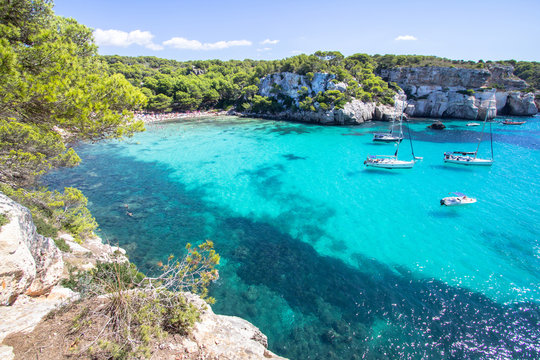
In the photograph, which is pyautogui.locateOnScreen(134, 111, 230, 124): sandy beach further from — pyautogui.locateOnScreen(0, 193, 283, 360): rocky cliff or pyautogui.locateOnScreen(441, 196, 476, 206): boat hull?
pyautogui.locateOnScreen(441, 196, 476, 206): boat hull

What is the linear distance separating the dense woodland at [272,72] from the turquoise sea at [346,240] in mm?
35670

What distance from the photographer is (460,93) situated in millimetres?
76562

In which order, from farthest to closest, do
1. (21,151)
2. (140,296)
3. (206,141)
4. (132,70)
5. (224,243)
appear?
(132,70) < (206,141) < (224,243) < (21,151) < (140,296)

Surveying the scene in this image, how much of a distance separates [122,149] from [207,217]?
3014 centimetres

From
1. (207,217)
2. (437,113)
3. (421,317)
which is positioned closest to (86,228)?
(207,217)

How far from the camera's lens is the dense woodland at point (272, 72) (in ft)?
232

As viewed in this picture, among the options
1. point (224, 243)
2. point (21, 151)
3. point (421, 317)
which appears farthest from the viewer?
point (224, 243)

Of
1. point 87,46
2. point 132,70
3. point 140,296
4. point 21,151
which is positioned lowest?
point 140,296

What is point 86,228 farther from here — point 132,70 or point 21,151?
point 132,70

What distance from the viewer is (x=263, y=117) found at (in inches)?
3012

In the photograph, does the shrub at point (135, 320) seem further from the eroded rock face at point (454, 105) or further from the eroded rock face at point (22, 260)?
the eroded rock face at point (454, 105)

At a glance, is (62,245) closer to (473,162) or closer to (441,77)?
(473,162)

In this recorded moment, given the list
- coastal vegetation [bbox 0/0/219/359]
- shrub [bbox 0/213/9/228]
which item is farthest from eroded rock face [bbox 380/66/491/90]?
shrub [bbox 0/213/9/228]

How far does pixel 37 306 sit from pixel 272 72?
87914mm
